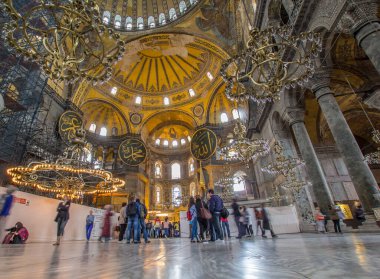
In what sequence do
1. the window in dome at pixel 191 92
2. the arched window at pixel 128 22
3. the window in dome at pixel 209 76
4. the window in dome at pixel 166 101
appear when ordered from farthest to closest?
the window in dome at pixel 166 101 → the window in dome at pixel 191 92 → the window in dome at pixel 209 76 → the arched window at pixel 128 22

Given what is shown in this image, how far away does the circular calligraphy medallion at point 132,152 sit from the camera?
1738 centimetres

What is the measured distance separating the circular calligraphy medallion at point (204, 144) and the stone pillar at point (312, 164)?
698cm

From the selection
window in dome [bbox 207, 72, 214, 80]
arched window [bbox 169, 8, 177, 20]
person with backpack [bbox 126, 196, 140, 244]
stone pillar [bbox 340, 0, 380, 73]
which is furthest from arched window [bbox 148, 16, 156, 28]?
person with backpack [bbox 126, 196, 140, 244]

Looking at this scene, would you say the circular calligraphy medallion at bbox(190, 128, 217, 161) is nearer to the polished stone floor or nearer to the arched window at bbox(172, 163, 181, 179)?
the arched window at bbox(172, 163, 181, 179)

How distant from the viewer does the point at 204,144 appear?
52.1 feet

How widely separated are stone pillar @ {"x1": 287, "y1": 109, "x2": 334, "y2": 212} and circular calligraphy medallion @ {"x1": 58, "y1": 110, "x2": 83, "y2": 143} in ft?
44.0

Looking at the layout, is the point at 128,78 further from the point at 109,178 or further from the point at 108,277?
the point at 108,277

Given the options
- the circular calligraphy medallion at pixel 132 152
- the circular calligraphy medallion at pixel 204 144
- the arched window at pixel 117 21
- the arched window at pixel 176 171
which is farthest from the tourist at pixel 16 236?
the arched window at pixel 176 171

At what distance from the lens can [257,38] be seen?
15.0 ft

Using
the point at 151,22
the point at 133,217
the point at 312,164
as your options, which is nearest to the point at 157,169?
the point at 151,22

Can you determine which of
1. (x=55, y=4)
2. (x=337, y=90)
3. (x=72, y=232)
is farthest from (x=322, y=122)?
(x=72, y=232)

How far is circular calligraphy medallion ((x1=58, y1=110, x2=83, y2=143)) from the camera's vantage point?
1352 centimetres

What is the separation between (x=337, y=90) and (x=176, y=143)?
18.0 m

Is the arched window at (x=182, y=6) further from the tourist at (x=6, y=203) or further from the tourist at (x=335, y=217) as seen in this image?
the tourist at (x=6, y=203)
